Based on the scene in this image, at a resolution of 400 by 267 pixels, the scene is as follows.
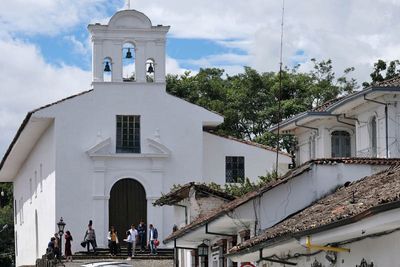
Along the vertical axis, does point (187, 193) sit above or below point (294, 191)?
above

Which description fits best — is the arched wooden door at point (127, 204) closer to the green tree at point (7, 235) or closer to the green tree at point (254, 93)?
the green tree at point (254, 93)

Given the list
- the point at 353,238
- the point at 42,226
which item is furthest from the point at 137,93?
the point at 353,238

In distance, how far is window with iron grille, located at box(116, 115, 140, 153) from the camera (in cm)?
5934

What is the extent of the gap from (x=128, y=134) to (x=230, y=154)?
5155 millimetres

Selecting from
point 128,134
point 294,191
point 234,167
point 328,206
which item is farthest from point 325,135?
point 328,206

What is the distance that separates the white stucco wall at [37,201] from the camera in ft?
198

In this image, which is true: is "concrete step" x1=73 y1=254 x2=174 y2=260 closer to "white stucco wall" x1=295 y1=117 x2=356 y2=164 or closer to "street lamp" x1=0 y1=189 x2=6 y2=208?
"white stucco wall" x1=295 y1=117 x2=356 y2=164

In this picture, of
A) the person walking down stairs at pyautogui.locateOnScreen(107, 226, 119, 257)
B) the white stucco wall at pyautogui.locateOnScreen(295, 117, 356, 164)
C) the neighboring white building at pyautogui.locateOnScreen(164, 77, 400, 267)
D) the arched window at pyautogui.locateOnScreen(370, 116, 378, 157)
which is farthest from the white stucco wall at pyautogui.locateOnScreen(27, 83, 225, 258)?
the arched window at pyautogui.locateOnScreen(370, 116, 378, 157)

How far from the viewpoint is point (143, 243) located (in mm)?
56312

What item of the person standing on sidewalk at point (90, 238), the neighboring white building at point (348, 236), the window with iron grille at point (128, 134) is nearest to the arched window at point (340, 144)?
the person standing on sidewalk at point (90, 238)

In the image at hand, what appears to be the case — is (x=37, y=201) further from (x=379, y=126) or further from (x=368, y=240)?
(x=368, y=240)

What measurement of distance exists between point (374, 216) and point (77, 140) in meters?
45.6

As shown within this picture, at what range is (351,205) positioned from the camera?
17000mm

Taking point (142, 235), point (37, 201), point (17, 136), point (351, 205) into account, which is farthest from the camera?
point (37, 201)
